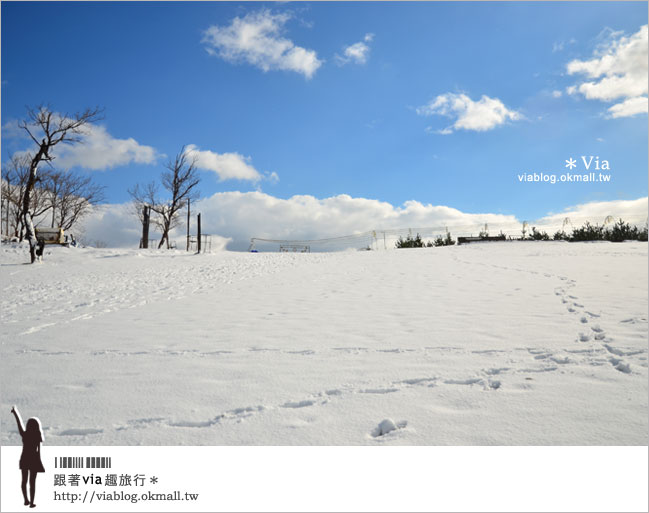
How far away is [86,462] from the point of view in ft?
8.98

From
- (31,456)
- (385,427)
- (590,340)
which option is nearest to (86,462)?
(31,456)

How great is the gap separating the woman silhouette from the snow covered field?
27 cm

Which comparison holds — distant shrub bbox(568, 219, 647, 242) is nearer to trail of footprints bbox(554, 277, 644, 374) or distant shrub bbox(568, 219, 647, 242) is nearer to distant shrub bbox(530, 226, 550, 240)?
distant shrub bbox(530, 226, 550, 240)

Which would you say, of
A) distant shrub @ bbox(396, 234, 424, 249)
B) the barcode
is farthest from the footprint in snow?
distant shrub @ bbox(396, 234, 424, 249)

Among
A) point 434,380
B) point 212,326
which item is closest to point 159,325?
point 212,326

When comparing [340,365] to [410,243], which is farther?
[410,243]

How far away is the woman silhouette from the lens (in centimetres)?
259

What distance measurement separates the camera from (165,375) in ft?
13.6

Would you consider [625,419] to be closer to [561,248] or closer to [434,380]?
[434,380]

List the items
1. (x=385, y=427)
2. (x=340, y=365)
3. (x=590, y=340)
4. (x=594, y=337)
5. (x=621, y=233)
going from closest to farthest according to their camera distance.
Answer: (x=385, y=427)
(x=340, y=365)
(x=590, y=340)
(x=594, y=337)
(x=621, y=233)

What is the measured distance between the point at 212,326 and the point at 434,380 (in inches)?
158

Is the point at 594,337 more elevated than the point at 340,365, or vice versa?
the point at 594,337

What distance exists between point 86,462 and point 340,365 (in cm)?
247

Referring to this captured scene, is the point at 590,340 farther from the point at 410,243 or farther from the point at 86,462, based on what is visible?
the point at 410,243
